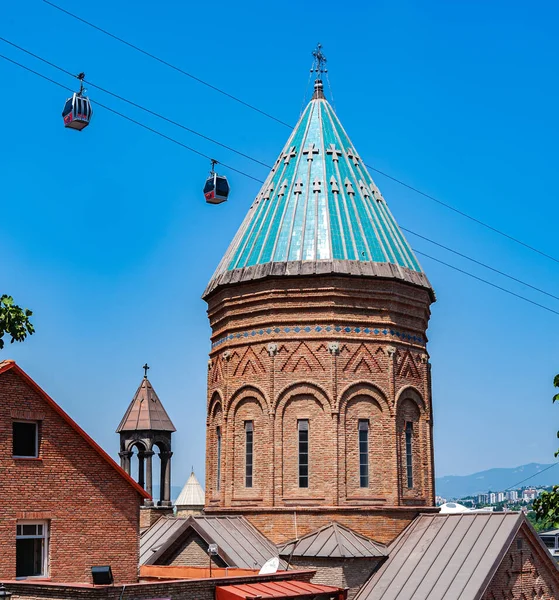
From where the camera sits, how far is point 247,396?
32.8 m

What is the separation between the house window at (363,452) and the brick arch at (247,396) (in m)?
3.05

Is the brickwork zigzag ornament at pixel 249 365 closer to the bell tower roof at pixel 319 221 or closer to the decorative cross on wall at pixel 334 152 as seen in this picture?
the bell tower roof at pixel 319 221

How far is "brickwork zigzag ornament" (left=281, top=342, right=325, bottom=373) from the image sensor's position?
104ft

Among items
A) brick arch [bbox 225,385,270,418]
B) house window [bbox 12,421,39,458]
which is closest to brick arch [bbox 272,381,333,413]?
brick arch [bbox 225,385,270,418]

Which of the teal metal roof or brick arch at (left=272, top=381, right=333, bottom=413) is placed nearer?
brick arch at (left=272, top=381, right=333, bottom=413)

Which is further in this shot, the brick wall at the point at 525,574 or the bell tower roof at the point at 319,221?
the bell tower roof at the point at 319,221

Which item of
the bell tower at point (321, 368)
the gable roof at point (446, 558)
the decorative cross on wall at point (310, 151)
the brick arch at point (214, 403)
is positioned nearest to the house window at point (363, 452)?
the bell tower at point (321, 368)

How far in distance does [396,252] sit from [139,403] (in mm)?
14221

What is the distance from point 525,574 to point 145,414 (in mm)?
18489

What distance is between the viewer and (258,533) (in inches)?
1236

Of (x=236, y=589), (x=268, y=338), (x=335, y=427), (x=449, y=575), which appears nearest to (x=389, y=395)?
(x=335, y=427)

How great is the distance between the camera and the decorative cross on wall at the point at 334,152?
114 ft

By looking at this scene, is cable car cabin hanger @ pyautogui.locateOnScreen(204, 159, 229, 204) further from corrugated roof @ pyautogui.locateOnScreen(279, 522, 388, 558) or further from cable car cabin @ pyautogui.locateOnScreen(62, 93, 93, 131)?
corrugated roof @ pyautogui.locateOnScreen(279, 522, 388, 558)

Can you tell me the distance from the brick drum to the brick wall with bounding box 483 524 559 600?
4.14 m
